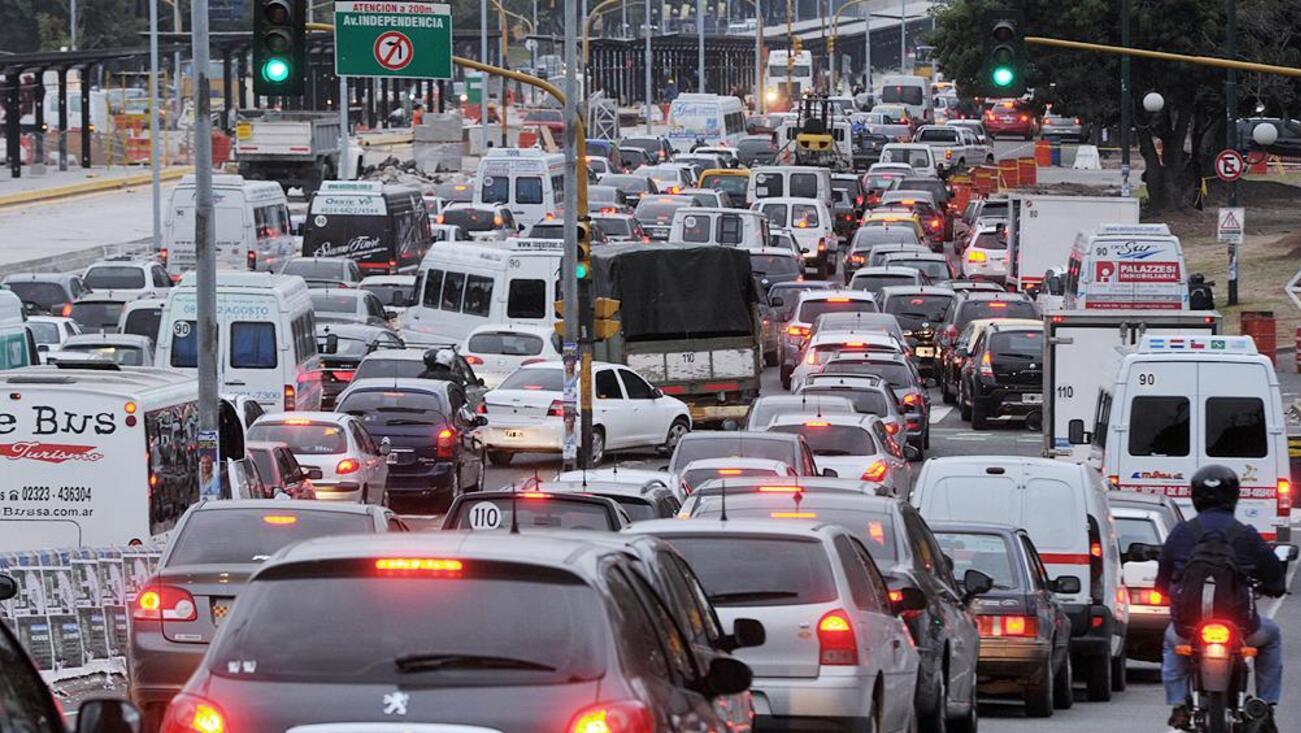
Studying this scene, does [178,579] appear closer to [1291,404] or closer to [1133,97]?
[1291,404]

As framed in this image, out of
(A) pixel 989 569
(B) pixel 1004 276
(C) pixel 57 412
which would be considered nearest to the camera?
(A) pixel 989 569

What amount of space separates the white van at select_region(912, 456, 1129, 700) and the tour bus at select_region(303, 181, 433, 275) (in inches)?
1519

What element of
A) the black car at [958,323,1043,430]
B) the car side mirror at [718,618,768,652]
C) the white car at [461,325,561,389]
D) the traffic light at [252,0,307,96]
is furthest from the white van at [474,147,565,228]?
the car side mirror at [718,618,768,652]

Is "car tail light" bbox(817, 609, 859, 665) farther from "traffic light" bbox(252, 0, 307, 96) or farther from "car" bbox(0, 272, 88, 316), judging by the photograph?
"car" bbox(0, 272, 88, 316)

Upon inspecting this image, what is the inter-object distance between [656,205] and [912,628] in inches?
2261

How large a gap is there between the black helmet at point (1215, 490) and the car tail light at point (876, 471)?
15.9 meters

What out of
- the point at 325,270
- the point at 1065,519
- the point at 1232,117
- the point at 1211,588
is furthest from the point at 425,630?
the point at 325,270

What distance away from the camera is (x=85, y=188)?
8975 cm

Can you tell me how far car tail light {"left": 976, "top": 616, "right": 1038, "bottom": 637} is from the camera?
17.8 m

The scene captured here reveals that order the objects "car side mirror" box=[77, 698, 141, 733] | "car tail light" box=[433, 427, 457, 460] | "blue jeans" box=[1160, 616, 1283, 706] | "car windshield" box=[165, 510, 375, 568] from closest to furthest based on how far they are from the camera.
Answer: "car side mirror" box=[77, 698, 141, 733]
"blue jeans" box=[1160, 616, 1283, 706]
"car windshield" box=[165, 510, 375, 568]
"car tail light" box=[433, 427, 457, 460]

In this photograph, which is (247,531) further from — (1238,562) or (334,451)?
(334,451)

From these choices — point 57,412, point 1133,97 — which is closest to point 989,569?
point 57,412

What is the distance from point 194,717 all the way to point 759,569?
495 cm

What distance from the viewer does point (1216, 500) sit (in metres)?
13.6
